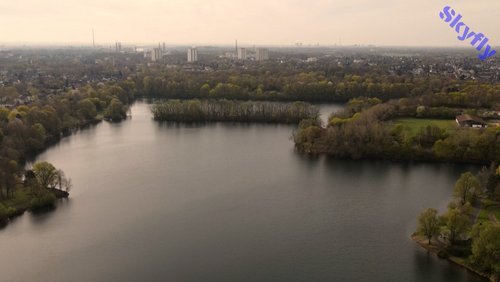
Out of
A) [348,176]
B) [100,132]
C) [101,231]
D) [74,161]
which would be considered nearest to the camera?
[101,231]

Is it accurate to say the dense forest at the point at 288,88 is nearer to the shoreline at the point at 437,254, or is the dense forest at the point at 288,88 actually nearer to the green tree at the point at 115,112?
the green tree at the point at 115,112

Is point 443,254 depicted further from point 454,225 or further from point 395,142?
point 395,142

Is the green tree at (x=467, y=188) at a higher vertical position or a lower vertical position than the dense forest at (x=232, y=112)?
lower

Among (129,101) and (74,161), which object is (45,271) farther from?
(129,101)

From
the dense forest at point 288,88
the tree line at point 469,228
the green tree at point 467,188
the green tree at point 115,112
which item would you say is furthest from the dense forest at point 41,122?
the green tree at point 467,188

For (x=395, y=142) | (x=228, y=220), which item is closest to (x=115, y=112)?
(x=395, y=142)

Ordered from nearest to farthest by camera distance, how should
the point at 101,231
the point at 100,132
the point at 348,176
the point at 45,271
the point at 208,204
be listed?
the point at 45,271
the point at 101,231
the point at 208,204
the point at 348,176
the point at 100,132

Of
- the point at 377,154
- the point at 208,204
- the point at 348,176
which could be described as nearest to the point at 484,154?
the point at 377,154
